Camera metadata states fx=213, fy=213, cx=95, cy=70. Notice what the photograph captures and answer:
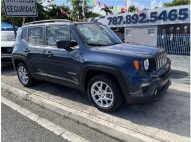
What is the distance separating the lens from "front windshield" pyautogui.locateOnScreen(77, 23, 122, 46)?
426 cm

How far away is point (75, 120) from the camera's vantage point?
12.8 feet

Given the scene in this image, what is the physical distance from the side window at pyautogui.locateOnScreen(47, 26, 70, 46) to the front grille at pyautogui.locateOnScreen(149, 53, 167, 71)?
1.79 meters

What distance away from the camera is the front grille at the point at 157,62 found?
362cm

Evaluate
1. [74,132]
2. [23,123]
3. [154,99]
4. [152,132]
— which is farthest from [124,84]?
[23,123]

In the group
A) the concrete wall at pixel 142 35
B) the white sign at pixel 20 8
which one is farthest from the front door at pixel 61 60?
the concrete wall at pixel 142 35

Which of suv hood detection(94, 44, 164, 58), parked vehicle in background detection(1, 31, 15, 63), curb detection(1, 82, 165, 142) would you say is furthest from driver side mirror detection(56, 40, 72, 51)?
parked vehicle in background detection(1, 31, 15, 63)

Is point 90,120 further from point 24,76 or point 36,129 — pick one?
point 24,76

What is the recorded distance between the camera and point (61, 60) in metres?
4.43

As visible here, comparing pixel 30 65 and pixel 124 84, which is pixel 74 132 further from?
pixel 30 65

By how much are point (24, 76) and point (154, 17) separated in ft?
42.6

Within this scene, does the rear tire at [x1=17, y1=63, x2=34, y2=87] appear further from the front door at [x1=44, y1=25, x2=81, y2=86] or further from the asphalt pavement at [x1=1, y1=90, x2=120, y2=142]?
the asphalt pavement at [x1=1, y1=90, x2=120, y2=142]

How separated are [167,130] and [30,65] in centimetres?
362

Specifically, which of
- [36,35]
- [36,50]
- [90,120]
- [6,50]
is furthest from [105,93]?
[6,50]

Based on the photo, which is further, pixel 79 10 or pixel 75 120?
pixel 79 10
